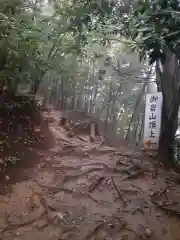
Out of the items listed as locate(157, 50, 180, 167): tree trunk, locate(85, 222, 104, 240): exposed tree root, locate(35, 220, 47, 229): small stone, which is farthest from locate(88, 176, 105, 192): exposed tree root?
locate(157, 50, 180, 167): tree trunk

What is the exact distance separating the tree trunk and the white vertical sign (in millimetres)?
232

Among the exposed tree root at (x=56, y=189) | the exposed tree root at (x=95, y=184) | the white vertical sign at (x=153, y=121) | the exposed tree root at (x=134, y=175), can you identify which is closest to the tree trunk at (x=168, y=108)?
the white vertical sign at (x=153, y=121)

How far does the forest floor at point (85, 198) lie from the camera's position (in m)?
2.78

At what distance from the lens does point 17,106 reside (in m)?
5.01

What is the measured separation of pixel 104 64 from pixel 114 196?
137 inches

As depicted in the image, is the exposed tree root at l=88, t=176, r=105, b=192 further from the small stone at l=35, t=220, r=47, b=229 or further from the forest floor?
the small stone at l=35, t=220, r=47, b=229

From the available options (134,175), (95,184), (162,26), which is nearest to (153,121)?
(134,175)

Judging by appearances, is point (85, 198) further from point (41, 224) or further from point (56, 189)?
point (41, 224)

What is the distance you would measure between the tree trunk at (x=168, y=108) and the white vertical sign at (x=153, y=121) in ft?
0.76

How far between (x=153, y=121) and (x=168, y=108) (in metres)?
0.39

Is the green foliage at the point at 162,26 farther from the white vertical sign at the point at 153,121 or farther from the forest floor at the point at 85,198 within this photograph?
the white vertical sign at the point at 153,121

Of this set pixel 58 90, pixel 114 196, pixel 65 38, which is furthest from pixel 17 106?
pixel 58 90

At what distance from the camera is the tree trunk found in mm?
4344

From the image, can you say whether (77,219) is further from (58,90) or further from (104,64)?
(58,90)
